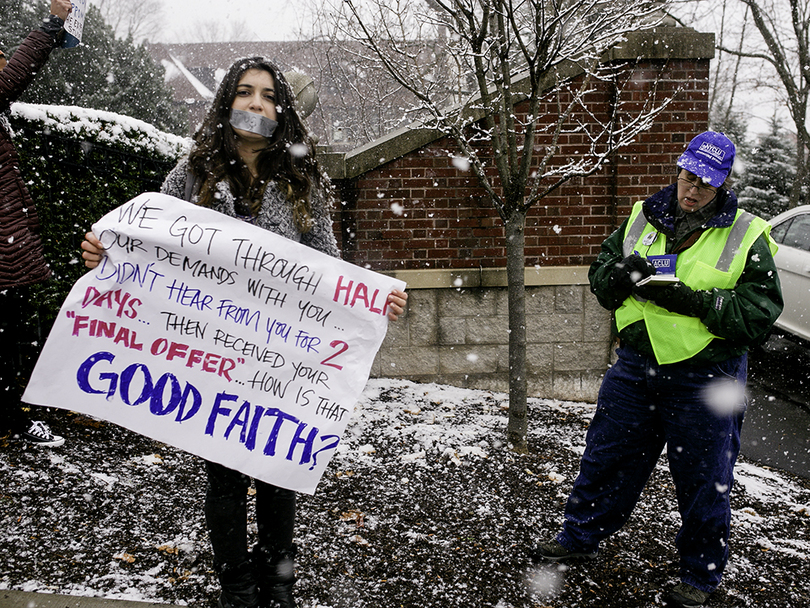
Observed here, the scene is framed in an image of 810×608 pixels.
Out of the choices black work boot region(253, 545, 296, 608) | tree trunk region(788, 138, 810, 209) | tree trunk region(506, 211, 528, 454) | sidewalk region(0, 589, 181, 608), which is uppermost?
tree trunk region(788, 138, 810, 209)

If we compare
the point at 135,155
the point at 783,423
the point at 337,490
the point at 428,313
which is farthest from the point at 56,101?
the point at 783,423

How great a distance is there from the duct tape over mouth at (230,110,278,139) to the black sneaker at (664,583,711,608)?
8.28 feet

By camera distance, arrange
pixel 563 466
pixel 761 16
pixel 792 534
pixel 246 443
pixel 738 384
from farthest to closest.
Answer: pixel 761 16 < pixel 563 466 < pixel 792 534 < pixel 738 384 < pixel 246 443

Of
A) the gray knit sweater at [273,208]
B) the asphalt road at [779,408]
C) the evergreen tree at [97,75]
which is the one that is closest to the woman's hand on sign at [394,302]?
the gray knit sweater at [273,208]

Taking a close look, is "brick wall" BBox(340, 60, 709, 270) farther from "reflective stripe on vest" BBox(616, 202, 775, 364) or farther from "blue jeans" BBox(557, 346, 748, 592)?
"reflective stripe on vest" BBox(616, 202, 775, 364)

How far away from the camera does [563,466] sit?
4.02m

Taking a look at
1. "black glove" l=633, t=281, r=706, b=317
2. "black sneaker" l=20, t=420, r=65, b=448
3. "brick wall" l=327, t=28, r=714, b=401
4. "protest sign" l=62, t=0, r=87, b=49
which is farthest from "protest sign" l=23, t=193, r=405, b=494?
"brick wall" l=327, t=28, r=714, b=401

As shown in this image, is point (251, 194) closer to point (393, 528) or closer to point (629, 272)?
point (629, 272)

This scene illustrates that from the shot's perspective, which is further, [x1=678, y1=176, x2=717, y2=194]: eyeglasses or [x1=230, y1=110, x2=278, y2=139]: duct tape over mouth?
[x1=678, y1=176, x2=717, y2=194]: eyeglasses

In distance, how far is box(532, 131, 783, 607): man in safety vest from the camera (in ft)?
8.05

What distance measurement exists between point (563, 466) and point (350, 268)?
2356 mm

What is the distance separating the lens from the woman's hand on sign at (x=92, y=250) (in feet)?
7.13

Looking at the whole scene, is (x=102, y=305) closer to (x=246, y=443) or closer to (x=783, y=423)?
(x=246, y=443)

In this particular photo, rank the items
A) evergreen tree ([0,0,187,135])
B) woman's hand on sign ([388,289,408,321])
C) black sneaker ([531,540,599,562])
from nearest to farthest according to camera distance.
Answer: woman's hand on sign ([388,289,408,321]) < black sneaker ([531,540,599,562]) < evergreen tree ([0,0,187,135])
